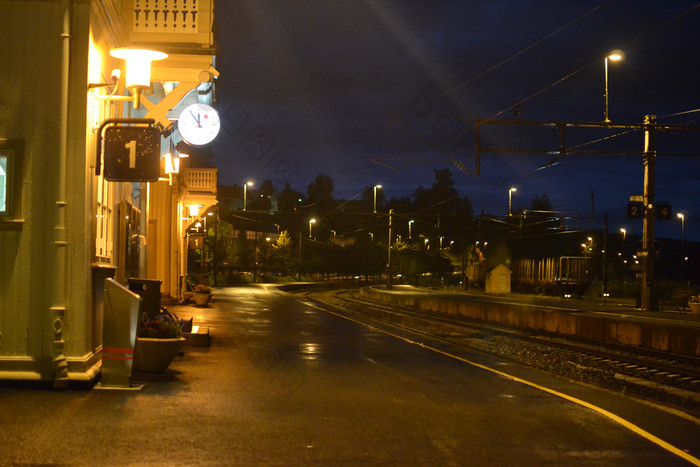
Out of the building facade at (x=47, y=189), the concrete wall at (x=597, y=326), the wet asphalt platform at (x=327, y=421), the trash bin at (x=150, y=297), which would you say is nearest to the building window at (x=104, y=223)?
the trash bin at (x=150, y=297)

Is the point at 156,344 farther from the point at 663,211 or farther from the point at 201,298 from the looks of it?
the point at 663,211

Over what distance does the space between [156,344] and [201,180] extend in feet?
74.9

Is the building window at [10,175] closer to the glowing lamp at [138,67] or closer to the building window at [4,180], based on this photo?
the building window at [4,180]

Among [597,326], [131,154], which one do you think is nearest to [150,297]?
[131,154]

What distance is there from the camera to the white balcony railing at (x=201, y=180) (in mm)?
31703

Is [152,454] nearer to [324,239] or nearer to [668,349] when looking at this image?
[668,349]

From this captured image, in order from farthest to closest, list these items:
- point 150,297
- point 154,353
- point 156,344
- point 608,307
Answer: point 608,307 → point 150,297 → point 154,353 → point 156,344

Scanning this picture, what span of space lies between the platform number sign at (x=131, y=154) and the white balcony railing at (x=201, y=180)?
22.7 meters

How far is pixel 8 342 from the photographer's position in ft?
27.5

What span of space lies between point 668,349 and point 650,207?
15350mm

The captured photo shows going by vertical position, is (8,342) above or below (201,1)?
below

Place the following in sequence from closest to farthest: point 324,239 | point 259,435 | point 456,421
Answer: point 259,435, point 456,421, point 324,239

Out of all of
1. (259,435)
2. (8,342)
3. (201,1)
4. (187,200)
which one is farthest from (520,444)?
(187,200)

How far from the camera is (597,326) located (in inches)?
848
